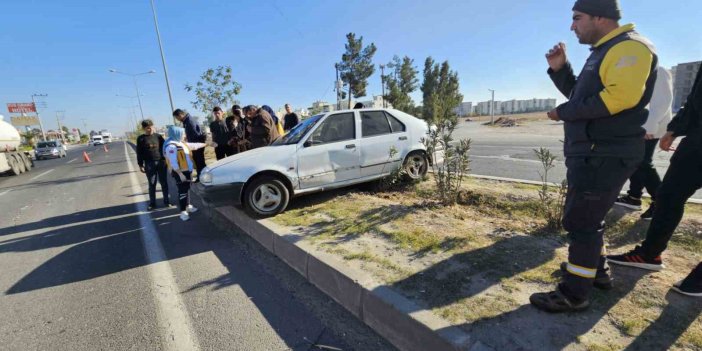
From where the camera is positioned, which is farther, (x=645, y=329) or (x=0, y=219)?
(x=0, y=219)

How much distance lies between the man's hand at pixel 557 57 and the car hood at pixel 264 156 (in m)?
3.52

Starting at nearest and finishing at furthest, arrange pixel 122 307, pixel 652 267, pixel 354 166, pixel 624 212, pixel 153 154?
1. pixel 652 267
2. pixel 122 307
3. pixel 624 212
4. pixel 354 166
5. pixel 153 154

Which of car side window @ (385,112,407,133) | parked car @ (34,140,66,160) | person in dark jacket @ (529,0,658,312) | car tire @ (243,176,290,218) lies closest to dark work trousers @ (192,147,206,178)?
car tire @ (243,176,290,218)

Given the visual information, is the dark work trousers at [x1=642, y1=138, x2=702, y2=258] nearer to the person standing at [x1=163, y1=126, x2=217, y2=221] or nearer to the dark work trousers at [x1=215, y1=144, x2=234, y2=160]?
the person standing at [x1=163, y1=126, x2=217, y2=221]

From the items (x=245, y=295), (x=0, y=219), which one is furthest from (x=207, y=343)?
(x=0, y=219)

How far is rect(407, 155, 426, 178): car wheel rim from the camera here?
6.05 m

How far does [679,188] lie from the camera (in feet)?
7.88

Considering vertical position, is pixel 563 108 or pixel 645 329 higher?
pixel 563 108

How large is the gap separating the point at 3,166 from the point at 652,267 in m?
20.8

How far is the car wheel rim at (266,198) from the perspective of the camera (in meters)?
4.77

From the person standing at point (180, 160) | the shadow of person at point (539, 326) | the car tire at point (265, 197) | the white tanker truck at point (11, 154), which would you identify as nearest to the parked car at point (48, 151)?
the white tanker truck at point (11, 154)

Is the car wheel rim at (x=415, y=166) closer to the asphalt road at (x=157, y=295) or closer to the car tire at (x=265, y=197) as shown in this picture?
the car tire at (x=265, y=197)

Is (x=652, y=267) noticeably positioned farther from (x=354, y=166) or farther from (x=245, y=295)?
(x=354, y=166)

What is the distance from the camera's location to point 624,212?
3781mm
